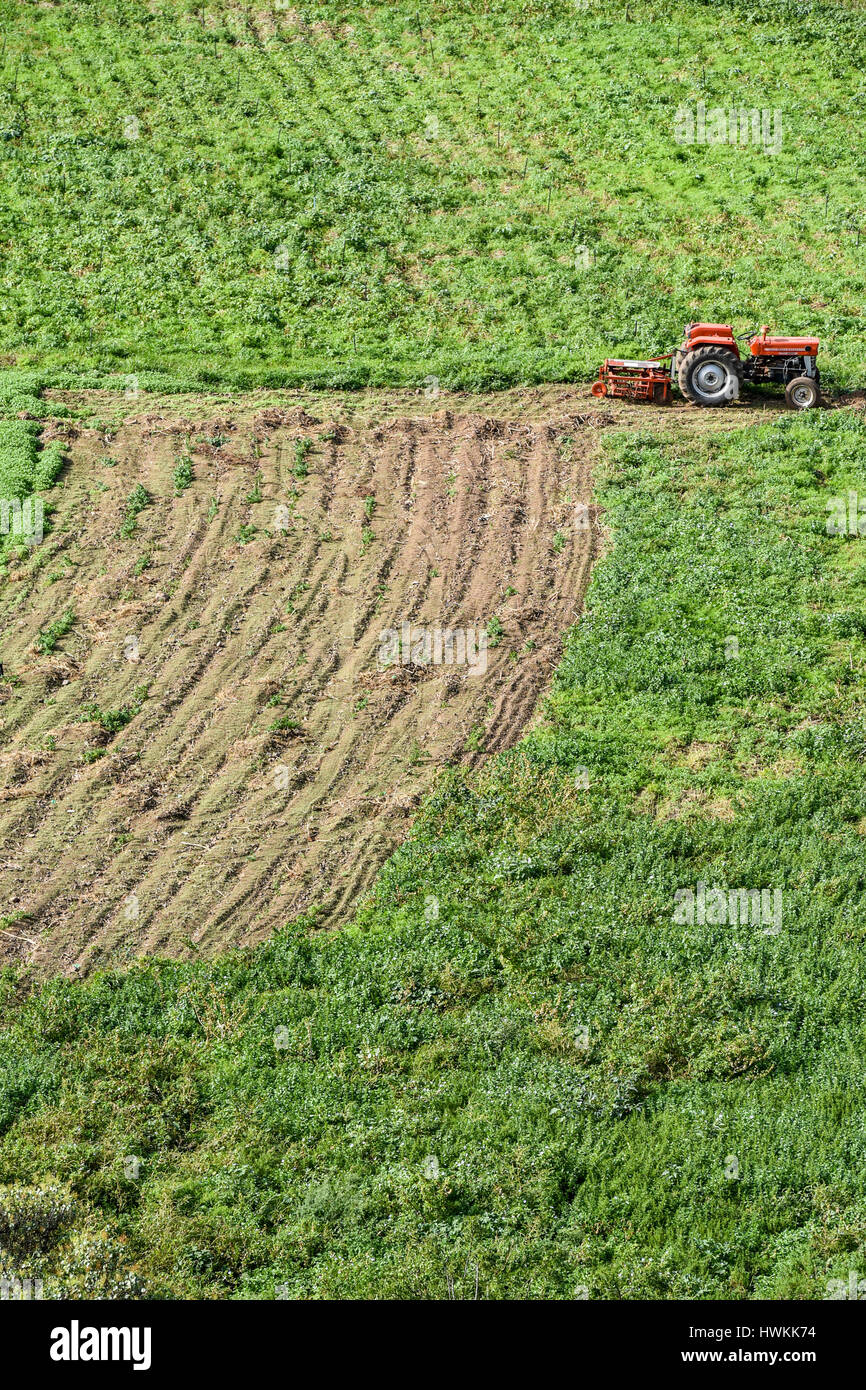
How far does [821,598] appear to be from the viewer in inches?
911

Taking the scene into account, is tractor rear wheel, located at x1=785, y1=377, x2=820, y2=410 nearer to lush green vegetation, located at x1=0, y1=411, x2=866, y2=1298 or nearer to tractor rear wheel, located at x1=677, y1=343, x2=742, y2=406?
tractor rear wheel, located at x1=677, y1=343, x2=742, y2=406

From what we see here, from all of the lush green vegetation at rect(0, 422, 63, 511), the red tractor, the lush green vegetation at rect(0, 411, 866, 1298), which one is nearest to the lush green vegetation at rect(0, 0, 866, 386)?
the red tractor

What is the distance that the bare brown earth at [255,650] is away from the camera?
18.6 metres

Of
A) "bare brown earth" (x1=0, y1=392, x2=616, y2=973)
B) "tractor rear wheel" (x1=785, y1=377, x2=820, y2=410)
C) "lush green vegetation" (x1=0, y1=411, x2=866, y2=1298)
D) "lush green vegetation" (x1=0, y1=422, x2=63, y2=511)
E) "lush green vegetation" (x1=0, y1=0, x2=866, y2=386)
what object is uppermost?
"lush green vegetation" (x1=0, y1=0, x2=866, y2=386)

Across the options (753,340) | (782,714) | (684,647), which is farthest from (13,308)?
(782,714)

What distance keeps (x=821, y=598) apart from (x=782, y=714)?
10.8 ft

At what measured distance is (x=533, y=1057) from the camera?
617 inches

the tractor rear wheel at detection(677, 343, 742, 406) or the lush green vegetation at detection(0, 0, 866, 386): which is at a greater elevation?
the lush green vegetation at detection(0, 0, 866, 386)

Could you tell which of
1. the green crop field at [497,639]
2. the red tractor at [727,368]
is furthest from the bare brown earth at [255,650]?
the red tractor at [727,368]

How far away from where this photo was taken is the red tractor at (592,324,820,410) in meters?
Result: 28.7

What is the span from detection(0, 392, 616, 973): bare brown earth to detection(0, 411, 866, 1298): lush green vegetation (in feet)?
3.58

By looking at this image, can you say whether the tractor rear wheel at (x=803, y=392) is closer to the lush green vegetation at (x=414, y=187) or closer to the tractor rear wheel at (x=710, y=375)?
the tractor rear wheel at (x=710, y=375)

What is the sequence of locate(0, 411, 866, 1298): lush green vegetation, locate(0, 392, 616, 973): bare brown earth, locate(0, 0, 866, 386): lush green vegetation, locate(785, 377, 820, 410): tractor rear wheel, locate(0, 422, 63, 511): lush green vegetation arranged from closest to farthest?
1. locate(0, 411, 866, 1298): lush green vegetation
2. locate(0, 392, 616, 973): bare brown earth
3. locate(0, 422, 63, 511): lush green vegetation
4. locate(785, 377, 820, 410): tractor rear wheel
5. locate(0, 0, 866, 386): lush green vegetation

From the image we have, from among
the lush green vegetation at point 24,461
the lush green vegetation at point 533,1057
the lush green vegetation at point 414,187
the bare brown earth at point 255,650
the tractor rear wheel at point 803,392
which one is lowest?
the lush green vegetation at point 533,1057
